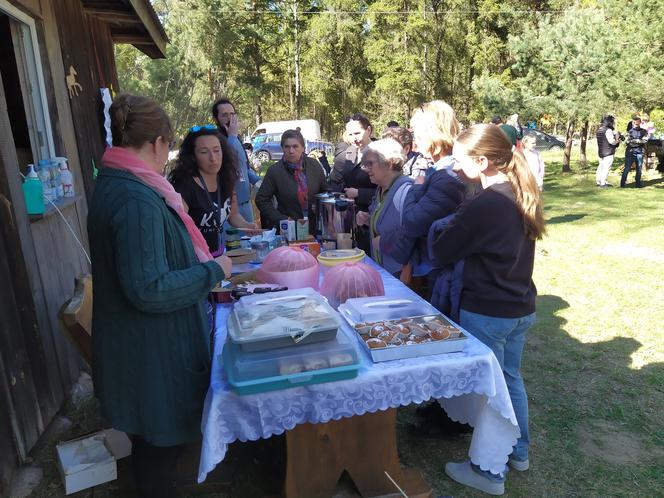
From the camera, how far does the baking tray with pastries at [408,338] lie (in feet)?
5.82

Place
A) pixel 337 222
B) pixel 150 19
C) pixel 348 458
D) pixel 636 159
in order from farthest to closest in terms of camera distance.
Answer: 1. pixel 636 159
2. pixel 150 19
3. pixel 337 222
4. pixel 348 458

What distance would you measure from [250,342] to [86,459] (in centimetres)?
154

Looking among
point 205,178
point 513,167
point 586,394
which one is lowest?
point 586,394

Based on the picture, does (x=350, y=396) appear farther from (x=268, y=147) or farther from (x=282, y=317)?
(x=268, y=147)

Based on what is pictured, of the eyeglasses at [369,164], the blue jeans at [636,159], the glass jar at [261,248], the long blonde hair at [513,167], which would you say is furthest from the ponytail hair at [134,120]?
the blue jeans at [636,159]

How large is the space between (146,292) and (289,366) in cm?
51

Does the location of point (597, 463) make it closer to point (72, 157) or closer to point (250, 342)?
point (250, 342)

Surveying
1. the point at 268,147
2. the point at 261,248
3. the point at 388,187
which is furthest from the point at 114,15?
the point at 268,147

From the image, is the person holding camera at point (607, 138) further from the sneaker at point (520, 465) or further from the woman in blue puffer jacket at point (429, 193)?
the sneaker at point (520, 465)

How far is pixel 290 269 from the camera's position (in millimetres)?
2393

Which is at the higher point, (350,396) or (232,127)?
(232,127)

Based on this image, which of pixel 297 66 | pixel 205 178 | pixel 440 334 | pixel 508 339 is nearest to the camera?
pixel 440 334

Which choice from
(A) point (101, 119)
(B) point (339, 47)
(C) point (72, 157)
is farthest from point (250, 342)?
(B) point (339, 47)

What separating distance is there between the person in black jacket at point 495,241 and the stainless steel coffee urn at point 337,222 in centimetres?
93
